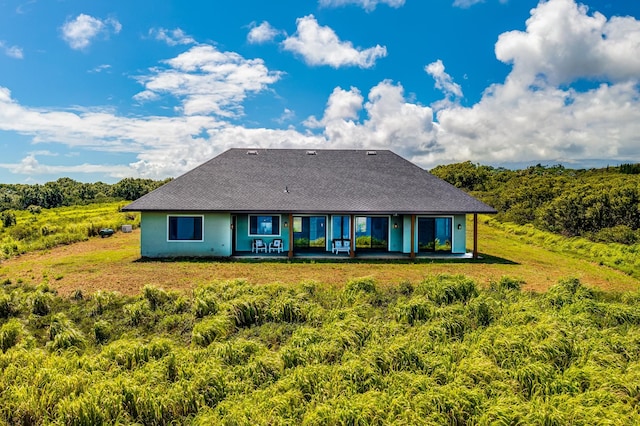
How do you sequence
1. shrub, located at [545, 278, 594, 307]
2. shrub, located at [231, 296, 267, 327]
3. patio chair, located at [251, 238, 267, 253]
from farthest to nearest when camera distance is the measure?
patio chair, located at [251, 238, 267, 253]
shrub, located at [545, 278, 594, 307]
shrub, located at [231, 296, 267, 327]

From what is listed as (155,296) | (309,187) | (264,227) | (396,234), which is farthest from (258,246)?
(155,296)

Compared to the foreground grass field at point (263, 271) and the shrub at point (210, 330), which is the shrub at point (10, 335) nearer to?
the foreground grass field at point (263, 271)

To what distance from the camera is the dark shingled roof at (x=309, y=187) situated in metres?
17.8

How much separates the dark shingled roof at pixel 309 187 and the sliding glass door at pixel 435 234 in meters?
0.98

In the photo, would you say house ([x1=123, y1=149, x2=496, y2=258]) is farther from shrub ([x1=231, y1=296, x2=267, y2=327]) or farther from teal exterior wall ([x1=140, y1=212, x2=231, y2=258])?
shrub ([x1=231, y1=296, x2=267, y2=327])

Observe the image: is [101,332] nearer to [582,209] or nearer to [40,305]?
[40,305]

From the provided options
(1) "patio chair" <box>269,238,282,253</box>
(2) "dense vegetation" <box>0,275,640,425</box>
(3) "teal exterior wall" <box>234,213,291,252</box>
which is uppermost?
(3) "teal exterior wall" <box>234,213,291,252</box>

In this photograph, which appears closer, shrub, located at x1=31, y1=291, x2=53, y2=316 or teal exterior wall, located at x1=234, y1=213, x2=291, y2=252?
shrub, located at x1=31, y1=291, x2=53, y2=316

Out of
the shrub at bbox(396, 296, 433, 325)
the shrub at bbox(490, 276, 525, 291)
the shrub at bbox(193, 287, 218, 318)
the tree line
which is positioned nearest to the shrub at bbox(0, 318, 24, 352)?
the shrub at bbox(193, 287, 218, 318)

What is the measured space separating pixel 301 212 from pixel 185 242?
213 inches

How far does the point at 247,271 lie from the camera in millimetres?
14812

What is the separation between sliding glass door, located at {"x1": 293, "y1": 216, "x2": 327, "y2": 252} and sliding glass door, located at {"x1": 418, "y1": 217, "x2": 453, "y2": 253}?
4651 millimetres

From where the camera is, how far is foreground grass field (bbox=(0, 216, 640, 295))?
42.5ft

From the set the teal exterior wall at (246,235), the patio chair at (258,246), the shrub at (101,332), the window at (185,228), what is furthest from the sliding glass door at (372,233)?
the shrub at (101,332)
